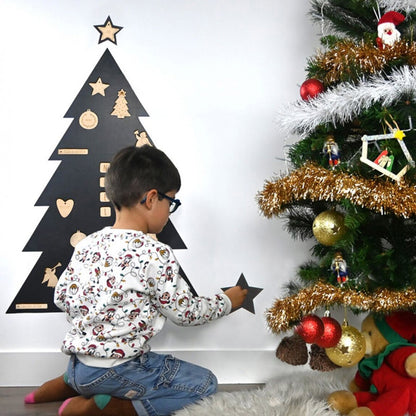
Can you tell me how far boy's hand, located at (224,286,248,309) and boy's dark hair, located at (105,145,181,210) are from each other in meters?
0.35

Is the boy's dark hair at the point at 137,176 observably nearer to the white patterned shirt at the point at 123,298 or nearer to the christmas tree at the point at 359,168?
the white patterned shirt at the point at 123,298

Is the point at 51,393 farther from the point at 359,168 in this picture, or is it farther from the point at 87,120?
the point at 359,168

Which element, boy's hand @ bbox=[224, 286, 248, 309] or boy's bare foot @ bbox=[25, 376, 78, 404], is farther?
boy's hand @ bbox=[224, 286, 248, 309]

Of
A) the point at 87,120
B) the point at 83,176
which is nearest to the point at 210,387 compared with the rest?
the point at 83,176

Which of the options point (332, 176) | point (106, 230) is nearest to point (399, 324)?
point (332, 176)

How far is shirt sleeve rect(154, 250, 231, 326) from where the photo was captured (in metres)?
1.25

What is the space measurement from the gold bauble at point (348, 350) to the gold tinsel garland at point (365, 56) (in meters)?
0.60

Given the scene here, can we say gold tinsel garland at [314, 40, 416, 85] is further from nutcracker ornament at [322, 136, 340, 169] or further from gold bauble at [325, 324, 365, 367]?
gold bauble at [325, 324, 365, 367]

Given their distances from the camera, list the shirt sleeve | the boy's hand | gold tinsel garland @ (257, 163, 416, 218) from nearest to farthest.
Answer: gold tinsel garland @ (257, 163, 416, 218), the shirt sleeve, the boy's hand

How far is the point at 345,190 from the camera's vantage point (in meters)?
1.16

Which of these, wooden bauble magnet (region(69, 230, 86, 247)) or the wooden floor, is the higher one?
wooden bauble magnet (region(69, 230, 86, 247))

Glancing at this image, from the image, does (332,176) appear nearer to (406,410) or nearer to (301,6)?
(406,410)

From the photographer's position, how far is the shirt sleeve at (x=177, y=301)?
125 cm

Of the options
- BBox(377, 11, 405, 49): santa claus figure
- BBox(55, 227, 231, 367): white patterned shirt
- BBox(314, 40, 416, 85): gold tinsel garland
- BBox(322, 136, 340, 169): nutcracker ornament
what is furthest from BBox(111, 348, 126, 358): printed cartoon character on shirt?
BBox(377, 11, 405, 49): santa claus figure
